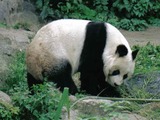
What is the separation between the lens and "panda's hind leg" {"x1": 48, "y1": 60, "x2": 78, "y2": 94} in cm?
609

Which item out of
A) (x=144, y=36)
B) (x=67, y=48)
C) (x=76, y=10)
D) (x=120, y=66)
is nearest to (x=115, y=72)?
(x=120, y=66)

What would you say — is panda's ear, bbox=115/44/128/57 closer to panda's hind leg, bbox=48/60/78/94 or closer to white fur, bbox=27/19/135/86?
white fur, bbox=27/19/135/86

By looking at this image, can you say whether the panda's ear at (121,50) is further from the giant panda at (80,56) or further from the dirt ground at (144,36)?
the dirt ground at (144,36)

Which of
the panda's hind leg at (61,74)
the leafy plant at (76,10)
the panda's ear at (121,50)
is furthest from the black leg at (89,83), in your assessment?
the leafy plant at (76,10)

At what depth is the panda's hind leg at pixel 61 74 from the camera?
609cm

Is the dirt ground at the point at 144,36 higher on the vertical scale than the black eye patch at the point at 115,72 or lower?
lower

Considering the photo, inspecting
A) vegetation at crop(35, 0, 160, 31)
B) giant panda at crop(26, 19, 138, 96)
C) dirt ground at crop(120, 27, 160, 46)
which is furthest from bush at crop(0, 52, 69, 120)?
vegetation at crop(35, 0, 160, 31)

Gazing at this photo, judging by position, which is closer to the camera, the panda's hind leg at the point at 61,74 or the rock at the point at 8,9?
the panda's hind leg at the point at 61,74

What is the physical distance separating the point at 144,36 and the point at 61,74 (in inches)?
232

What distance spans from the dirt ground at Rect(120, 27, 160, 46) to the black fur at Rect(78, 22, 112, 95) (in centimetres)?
399

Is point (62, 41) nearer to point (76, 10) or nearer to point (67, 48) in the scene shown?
point (67, 48)

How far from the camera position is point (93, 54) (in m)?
6.43

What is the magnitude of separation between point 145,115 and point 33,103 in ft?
4.02

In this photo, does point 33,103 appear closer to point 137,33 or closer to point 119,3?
point 137,33
